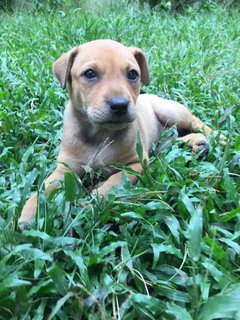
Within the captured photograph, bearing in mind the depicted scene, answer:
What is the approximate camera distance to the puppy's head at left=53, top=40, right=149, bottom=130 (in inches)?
120

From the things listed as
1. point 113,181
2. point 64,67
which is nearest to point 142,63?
point 64,67

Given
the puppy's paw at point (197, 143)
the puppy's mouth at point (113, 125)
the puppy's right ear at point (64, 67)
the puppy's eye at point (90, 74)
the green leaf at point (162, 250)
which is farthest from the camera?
the puppy's paw at point (197, 143)

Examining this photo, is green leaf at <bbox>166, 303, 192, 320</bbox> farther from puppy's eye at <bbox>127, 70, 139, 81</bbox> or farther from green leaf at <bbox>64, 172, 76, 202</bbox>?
puppy's eye at <bbox>127, 70, 139, 81</bbox>

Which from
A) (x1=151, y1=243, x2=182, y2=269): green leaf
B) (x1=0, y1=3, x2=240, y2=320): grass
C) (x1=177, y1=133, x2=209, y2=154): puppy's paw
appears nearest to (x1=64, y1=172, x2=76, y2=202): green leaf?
(x1=0, y1=3, x2=240, y2=320): grass

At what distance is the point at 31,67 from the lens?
560cm

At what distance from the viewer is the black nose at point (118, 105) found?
2.99 m

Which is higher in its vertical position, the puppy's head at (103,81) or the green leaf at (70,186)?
the puppy's head at (103,81)

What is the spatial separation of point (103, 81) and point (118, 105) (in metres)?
0.30

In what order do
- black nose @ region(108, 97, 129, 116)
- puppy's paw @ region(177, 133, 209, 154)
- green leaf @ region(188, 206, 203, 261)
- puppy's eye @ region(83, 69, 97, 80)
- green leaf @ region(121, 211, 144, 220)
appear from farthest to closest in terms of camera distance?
puppy's paw @ region(177, 133, 209, 154) → puppy's eye @ region(83, 69, 97, 80) → black nose @ region(108, 97, 129, 116) → green leaf @ region(121, 211, 144, 220) → green leaf @ region(188, 206, 203, 261)

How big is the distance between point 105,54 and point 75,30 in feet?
13.5

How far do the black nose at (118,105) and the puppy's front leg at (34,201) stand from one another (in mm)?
614

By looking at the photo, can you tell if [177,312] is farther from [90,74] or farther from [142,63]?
[142,63]

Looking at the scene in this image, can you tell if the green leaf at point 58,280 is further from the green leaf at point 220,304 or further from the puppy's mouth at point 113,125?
the puppy's mouth at point 113,125

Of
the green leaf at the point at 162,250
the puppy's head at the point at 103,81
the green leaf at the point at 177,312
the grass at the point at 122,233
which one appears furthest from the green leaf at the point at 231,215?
the puppy's head at the point at 103,81
